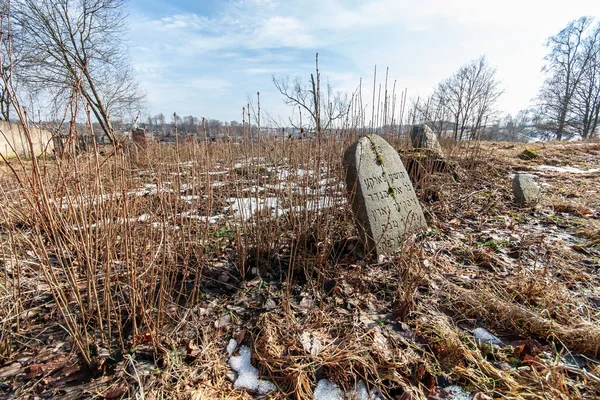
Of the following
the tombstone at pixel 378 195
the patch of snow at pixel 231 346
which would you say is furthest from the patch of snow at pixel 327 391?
the tombstone at pixel 378 195

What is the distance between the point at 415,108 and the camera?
14.5 feet

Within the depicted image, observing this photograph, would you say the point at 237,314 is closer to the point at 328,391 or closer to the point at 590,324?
the point at 328,391

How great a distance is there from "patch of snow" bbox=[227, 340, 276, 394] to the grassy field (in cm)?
3

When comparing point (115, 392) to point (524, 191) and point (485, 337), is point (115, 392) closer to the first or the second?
point (485, 337)

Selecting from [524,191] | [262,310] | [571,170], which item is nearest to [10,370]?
[262,310]

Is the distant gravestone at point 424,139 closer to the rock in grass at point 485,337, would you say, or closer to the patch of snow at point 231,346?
the rock in grass at point 485,337

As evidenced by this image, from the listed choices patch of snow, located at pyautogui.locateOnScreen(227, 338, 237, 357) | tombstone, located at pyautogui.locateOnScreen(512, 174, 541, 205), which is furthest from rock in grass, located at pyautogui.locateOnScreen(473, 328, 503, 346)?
tombstone, located at pyautogui.locateOnScreen(512, 174, 541, 205)

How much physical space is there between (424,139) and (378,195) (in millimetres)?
2987

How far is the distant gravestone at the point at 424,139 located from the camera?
4.52m

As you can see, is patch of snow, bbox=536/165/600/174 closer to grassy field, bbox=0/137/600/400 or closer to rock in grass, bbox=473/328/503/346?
grassy field, bbox=0/137/600/400

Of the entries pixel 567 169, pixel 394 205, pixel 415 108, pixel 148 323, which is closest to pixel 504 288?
pixel 394 205

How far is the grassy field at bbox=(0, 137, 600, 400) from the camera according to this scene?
1222 millimetres

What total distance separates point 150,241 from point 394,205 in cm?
206

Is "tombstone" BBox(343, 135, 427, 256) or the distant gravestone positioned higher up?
the distant gravestone
